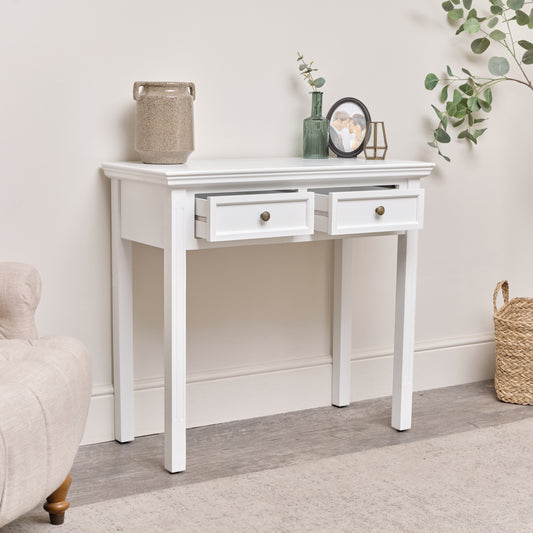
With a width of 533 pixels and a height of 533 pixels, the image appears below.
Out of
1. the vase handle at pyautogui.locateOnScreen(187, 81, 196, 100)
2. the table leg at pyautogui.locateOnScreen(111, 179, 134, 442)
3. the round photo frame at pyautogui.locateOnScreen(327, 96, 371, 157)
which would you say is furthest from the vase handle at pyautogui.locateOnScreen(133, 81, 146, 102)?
the round photo frame at pyautogui.locateOnScreen(327, 96, 371, 157)

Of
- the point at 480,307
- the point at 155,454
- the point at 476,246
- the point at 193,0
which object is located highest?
the point at 193,0

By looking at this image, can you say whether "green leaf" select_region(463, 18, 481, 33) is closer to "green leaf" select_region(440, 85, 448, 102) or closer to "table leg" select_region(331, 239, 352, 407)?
"green leaf" select_region(440, 85, 448, 102)

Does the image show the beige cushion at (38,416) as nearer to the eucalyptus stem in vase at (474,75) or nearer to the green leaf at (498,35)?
the eucalyptus stem in vase at (474,75)

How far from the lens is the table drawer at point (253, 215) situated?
7.09ft

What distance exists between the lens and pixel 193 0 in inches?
100

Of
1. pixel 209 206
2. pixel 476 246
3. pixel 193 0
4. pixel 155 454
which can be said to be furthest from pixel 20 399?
pixel 476 246

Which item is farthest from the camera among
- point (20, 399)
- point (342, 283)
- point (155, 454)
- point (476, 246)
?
point (476, 246)

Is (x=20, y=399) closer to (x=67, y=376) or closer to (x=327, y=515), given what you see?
(x=67, y=376)

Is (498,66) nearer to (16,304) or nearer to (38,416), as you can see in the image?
(16,304)

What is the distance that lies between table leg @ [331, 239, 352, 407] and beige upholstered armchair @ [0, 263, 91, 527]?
1.14m

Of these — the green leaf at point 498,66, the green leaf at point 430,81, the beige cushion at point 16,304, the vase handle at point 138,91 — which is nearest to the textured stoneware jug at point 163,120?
the vase handle at point 138,91

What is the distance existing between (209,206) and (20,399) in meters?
0.74

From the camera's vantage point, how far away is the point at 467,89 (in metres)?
3.00

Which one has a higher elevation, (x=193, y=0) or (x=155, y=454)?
(x=193, y=0)
